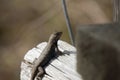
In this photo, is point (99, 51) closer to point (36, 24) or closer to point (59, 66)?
point (59, 66)

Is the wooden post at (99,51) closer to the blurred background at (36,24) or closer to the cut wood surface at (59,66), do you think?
the cut wood surface at (59,66)

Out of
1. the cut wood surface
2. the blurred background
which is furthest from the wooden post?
the blurred background

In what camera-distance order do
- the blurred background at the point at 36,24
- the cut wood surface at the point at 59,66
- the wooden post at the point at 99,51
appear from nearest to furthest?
the wooden post at the point at 99,51
the cut wood surface at the point at 59,66
the blurred background at the point at 36,24

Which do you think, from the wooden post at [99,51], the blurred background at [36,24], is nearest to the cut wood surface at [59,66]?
the wooden post at [99,51]

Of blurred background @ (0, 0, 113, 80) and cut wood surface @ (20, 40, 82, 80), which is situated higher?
cut wood surface @ (20, 40, 82, 80)

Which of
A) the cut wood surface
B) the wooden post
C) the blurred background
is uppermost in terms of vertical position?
the wooden post

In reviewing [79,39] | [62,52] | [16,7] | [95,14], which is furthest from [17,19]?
[79,39]

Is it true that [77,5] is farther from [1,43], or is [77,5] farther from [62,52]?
[62,52]

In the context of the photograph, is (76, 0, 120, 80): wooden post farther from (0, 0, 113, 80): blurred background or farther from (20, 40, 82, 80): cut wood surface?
(0, 0, 113, 80): blurred background
